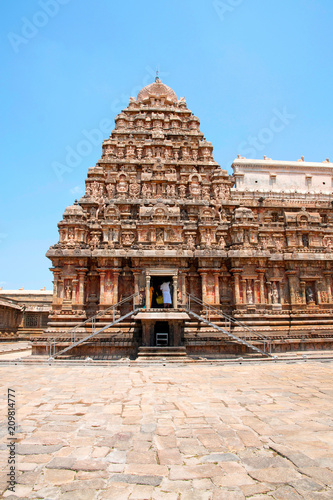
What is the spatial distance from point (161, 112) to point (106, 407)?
3229 centimetres

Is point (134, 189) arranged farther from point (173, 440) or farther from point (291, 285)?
point (173, 440)

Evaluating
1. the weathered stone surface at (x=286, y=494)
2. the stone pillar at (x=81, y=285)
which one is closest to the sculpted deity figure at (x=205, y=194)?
the stone pillar at (x=81, y=285)

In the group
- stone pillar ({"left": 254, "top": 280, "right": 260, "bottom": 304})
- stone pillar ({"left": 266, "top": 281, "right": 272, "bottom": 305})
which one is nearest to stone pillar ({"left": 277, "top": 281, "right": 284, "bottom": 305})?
stone pillar ({"left": 266, "top": 281, "right": 272, "bottom": 305})

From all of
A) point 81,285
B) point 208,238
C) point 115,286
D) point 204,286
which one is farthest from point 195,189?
point 81,285

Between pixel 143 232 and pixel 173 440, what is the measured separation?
59.4 ft

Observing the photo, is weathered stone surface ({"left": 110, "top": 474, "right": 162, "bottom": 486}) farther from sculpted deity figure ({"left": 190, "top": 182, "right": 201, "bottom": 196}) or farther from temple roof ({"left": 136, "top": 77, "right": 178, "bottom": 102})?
temple roof ({"left": 136, "top": 77, "right": 178, "bottom": 102})

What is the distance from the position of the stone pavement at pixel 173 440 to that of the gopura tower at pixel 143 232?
9483 millimetres

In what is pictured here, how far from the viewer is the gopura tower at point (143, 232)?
22297 millimetres

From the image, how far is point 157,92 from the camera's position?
37656 millimetres

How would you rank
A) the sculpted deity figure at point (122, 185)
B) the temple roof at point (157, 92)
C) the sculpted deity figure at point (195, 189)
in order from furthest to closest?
the temple roof at point (157, 92)
the sculpted deity figure at point (195, 189)
the sculpted deity figure at point (122, 185)

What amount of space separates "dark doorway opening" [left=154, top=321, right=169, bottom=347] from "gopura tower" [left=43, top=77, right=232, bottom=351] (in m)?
0.14

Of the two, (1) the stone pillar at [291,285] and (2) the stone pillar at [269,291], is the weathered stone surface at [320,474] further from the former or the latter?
(1) the stone pillar at [291,285]

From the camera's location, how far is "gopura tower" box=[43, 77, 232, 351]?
878 inches

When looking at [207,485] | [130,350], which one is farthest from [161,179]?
[207,485]
